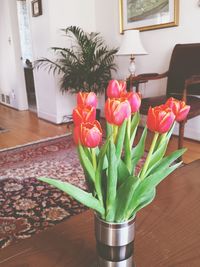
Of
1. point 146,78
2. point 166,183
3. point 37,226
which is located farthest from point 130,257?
point 146,78

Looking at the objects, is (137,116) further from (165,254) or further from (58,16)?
(58,16)

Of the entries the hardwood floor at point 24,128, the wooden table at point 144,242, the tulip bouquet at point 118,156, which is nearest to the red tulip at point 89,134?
the tulip bouquet at point 118,156

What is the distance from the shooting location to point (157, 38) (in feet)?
9.53

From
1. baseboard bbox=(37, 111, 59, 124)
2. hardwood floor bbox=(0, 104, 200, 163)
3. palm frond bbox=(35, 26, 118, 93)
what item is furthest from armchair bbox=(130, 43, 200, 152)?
baseboard bbox=(37, 111, 59, 124)

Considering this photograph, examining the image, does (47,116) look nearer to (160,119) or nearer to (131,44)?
(131,44)

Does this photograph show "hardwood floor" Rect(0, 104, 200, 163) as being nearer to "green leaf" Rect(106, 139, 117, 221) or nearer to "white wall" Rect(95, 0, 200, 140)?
"white wall" Rect(95, 0, 200, 140)

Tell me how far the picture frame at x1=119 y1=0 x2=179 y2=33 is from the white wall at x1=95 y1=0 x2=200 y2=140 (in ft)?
0.20

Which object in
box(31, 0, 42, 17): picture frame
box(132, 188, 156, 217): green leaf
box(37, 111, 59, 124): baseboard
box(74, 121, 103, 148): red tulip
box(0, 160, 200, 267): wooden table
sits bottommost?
box(37, 111, 59, 124): baseboard

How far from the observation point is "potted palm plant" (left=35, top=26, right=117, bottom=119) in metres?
3.25

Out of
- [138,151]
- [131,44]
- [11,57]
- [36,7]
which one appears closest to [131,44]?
[131,44]

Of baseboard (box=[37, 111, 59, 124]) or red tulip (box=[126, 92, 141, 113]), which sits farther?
baseboard (box=[37, 111, 59, 124])

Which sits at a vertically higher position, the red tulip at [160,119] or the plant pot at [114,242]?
the red tulip at [160,119]

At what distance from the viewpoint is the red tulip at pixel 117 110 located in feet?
1.39

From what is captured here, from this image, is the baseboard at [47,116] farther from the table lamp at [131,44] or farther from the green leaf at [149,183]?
the green leaf at [149,183]
